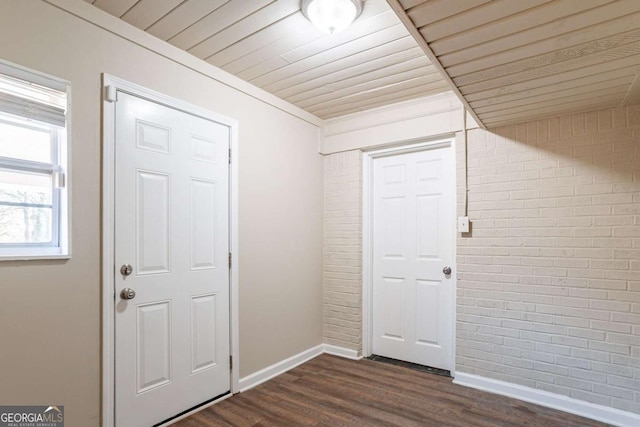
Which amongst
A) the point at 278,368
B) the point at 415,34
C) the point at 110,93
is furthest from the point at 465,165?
the point at 110,93

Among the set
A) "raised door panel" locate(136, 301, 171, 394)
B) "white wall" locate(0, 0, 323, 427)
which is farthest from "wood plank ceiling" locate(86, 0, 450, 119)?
"raised door panel" locate(136, 301, 171, 394)

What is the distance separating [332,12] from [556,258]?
7.45ft

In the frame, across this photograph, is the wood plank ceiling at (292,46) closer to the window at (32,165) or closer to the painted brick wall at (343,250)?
the window at (32,165)

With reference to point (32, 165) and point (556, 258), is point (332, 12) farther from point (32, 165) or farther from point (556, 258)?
point (556, 258)

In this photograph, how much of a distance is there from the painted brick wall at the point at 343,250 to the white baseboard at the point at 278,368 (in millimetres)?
225

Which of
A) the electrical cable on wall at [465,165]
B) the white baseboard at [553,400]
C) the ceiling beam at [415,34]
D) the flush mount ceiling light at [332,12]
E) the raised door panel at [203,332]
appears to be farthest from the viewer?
the electrical cable on wall at [465,165]

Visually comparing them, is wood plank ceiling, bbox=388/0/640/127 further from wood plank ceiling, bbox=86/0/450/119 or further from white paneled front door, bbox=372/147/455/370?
white paneled front door, bbox=372/147/455/370

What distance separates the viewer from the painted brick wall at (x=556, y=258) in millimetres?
2377

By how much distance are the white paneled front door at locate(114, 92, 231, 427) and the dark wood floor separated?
0.95 ft

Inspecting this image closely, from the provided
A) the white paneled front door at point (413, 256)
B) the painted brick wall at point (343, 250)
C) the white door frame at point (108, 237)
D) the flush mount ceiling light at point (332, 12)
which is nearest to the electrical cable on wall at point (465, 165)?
the white paneled front door at point (413, 256)

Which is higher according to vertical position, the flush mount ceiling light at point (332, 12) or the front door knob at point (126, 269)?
the flush mount ceiling light at point (332, 12)

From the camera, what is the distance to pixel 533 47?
5.43 ft

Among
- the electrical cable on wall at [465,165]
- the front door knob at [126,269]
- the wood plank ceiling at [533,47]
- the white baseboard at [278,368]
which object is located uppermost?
the wood plank ceiling at [533,47]

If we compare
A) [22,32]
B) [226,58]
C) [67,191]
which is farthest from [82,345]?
[226,58]
